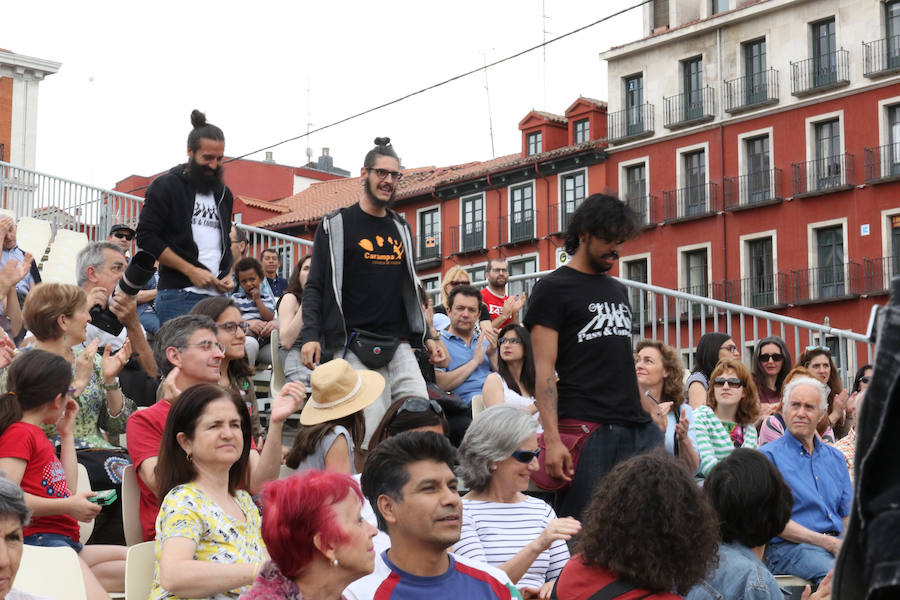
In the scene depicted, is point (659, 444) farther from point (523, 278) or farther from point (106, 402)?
point (523, 278)

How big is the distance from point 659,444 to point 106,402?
9.95ft

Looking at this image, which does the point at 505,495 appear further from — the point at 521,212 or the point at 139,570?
the point at 521,212

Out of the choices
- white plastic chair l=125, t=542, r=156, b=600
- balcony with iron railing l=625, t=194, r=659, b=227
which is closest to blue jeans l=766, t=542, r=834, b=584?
white plastic chair l=125, t=542, r=156, b=600

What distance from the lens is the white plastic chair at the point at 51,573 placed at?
4699mm

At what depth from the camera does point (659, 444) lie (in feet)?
19.4

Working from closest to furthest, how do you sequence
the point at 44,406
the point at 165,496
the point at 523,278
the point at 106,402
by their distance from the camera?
the point at 165,496 < the point at 44,406 < the point at 106,402 < the point at 523,278

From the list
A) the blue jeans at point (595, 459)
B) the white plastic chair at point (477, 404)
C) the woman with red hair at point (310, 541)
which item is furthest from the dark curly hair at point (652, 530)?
the white plastic chair at point (477, 404)

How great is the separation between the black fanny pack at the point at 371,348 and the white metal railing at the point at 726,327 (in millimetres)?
5423

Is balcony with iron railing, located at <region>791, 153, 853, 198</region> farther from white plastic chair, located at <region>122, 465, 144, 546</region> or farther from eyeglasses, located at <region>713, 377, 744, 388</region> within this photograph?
white plastic chair, located at <region>122, 465, 144, 546</region>

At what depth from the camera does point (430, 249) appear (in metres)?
49.5

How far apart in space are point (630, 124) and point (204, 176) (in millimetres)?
37320

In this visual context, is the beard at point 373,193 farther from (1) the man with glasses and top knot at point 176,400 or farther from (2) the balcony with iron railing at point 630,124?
(2) the balcony with iron railing at point 630,124

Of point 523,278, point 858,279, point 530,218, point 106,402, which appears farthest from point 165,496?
point 530,218

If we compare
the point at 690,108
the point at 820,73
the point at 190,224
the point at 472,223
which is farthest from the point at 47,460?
the point at 472,223
